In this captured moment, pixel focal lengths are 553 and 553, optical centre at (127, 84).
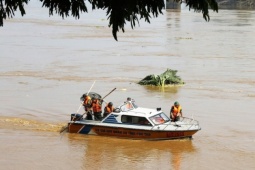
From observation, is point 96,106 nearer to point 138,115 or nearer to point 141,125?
point 138,115

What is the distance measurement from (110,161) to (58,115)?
6.00m

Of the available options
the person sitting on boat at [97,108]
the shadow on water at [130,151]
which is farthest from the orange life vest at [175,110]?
the person sitting on boat at [97,108]

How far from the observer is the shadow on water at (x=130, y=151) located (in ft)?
52.5

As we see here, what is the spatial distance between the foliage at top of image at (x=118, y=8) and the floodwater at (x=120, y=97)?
24.1ft

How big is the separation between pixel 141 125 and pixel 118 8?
1327cm

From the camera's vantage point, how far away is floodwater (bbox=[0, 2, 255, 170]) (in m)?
16.6

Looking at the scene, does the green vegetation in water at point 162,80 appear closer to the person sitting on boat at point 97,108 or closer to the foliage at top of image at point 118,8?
the person sitting on boat at point 97,108

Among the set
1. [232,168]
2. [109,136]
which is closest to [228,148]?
[232,168]

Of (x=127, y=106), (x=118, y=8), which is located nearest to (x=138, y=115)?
(x=127, y=106)

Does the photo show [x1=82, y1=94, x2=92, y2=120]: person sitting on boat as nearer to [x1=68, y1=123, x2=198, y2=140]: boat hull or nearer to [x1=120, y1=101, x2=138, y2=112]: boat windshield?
[x1=68, y1=123, x2=198, y2=140]: boat hull

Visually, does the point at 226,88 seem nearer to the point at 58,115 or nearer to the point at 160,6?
the point at 58,115

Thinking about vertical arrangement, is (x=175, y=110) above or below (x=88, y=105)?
below

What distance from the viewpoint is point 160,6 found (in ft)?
15.4

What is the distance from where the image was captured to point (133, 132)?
17.8m
